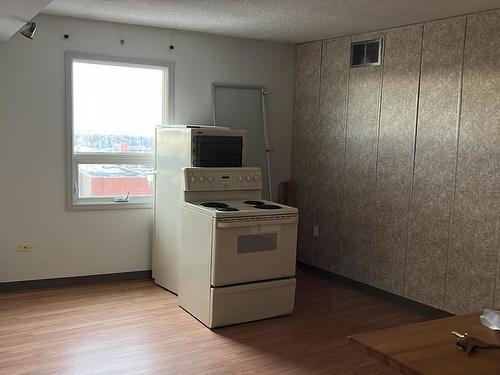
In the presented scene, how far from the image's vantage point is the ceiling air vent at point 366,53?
4728 mm

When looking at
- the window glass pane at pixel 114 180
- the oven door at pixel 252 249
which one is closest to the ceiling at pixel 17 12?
the window glass pane at pixel 114 180

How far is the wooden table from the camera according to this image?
1543 mm

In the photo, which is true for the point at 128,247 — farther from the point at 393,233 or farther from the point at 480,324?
the point at 480,324

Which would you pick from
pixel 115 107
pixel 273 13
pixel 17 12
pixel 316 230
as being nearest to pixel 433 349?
pixel 17 12

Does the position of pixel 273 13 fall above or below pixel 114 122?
above

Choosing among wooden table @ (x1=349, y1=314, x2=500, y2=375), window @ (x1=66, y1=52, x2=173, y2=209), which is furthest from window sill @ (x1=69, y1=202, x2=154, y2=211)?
wooden table @ (x1=349, y1=314, x2=500, y2=375)

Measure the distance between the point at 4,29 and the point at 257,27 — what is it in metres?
2.13

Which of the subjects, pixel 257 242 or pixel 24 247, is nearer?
pixel 257 242

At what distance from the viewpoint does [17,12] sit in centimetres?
306

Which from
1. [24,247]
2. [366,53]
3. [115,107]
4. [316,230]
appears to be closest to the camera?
[24,247]

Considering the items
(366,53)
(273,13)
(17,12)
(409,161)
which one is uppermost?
(273,13)

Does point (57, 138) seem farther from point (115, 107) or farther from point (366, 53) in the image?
point (366, 53)

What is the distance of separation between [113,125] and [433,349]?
396 centimetres

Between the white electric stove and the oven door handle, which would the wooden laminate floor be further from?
the oven door handle
